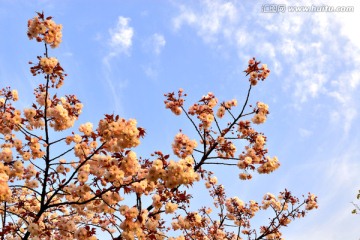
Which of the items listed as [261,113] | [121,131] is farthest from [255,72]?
[121,131]

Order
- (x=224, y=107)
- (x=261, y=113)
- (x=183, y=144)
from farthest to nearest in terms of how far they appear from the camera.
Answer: (x=224, y=107) < (x=261, y=113) < (x=183, y=144)

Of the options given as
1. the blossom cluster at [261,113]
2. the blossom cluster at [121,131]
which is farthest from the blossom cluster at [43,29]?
the blossom cluster at [261,113]

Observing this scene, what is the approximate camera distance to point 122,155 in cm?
716

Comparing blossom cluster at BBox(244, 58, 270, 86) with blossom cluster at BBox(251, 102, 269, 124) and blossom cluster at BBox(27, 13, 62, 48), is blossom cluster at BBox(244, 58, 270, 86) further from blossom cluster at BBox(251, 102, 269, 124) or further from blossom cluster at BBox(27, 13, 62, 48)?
blossom cluster at BBox(27, 13, 62, 48)

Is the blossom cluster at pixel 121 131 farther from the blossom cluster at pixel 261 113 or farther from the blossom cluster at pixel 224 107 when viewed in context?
the blossom cluster at pixel 261 113

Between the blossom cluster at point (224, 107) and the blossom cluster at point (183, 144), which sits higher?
the blossom cluster at point (224, 107)

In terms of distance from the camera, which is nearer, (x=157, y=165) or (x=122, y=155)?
(x=157, y=165)

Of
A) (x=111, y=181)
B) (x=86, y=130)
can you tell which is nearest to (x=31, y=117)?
(x=86, y=130)

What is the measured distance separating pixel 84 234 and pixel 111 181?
55.7 inches

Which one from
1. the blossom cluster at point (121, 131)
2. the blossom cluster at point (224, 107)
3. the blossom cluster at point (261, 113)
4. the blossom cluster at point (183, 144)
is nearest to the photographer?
the blossom cluster at point (121, 131)

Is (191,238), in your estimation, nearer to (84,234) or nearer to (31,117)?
(84,234)

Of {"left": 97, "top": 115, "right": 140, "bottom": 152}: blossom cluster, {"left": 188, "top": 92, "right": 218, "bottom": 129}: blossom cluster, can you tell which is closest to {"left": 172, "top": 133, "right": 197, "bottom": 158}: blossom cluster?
{"left": 188, "top": 92, "right": 218, "bottom": 129}: blossom cluster

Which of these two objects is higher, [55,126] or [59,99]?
[59,99]

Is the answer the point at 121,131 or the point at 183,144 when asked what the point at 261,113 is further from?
the point at 121,131
